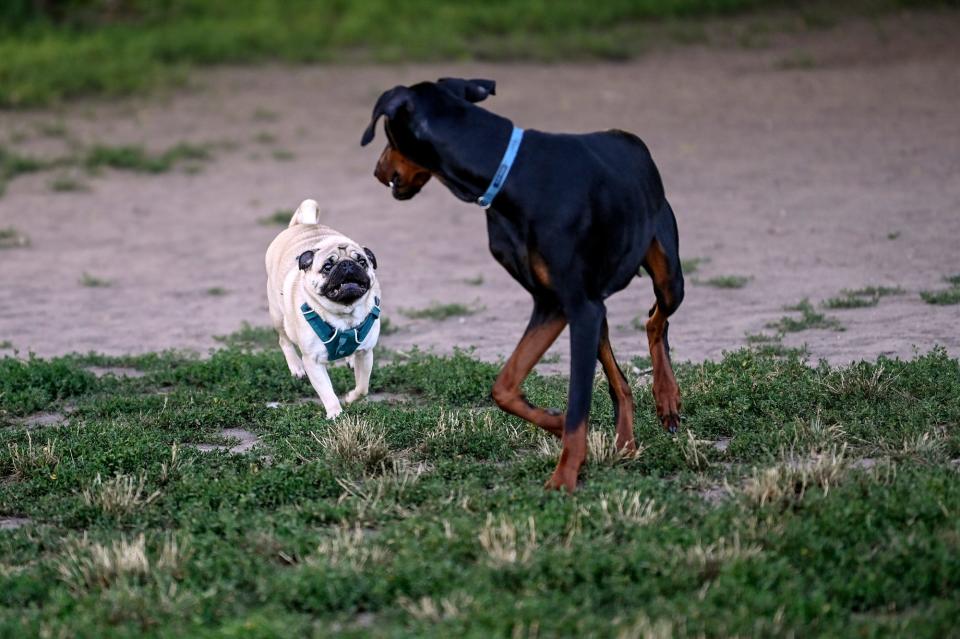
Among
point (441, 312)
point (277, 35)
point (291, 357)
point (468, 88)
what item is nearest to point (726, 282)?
point (441, 312)

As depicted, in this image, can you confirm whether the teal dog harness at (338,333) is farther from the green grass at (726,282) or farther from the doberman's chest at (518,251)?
the green grass at (726,282)

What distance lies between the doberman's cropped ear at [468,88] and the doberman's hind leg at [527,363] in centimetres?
96

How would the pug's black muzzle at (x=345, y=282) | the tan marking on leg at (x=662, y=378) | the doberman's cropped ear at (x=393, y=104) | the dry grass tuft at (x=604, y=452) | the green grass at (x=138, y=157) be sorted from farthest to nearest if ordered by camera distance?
the green grass at (x=138, y=157) → the pug's black muzzle at (x=345, y=282) → the tan marking on leg at (x=662, y=378) → the dry grass tuft at (x=604, y=452) → the doberman's cropped ear at (x=393, y=104)

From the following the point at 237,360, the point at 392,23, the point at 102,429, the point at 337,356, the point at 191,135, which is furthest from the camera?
the point at 392,23

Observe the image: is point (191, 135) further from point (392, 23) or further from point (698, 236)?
point (698, 236)

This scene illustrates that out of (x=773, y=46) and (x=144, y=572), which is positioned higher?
(x=773, y=46)

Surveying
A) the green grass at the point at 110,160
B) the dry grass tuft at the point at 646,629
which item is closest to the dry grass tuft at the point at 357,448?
the dry grass tuft at the point at 646,629

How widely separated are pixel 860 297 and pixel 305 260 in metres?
4.54

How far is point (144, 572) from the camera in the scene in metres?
5.07

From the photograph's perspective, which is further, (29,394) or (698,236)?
(698,236)

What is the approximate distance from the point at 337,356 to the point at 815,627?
3834 mm

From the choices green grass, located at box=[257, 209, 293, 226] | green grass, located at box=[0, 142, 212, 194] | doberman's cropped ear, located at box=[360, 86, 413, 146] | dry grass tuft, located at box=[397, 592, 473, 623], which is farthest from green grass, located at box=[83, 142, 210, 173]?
dry grass tuft, located at box=[397, 592, 473, 623]

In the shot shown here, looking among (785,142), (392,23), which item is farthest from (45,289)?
(392,23)

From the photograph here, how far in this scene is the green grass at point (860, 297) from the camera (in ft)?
32.0
